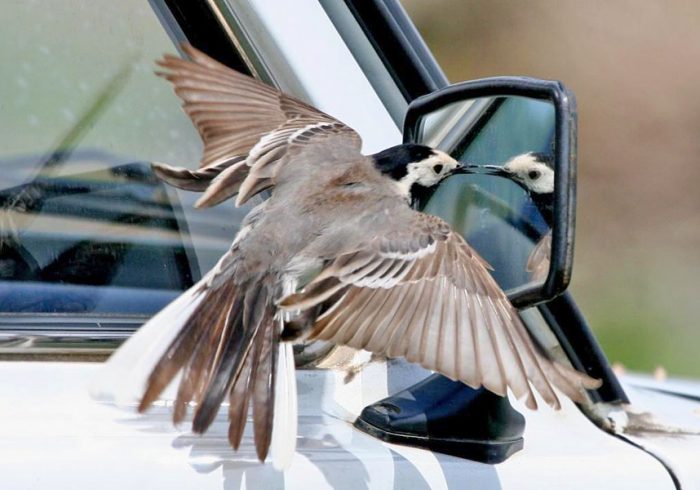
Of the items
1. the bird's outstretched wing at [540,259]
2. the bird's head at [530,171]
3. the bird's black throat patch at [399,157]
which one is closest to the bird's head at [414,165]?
the bird's black throat patch at [399,157]

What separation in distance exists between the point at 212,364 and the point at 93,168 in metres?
0.60

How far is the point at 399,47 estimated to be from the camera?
8.61 feet

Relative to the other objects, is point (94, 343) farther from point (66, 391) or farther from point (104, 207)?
point (104, 207)

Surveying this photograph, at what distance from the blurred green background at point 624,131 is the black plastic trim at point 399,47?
7206 millimetres

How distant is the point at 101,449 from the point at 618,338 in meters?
8.43

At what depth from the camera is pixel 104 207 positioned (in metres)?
2.44

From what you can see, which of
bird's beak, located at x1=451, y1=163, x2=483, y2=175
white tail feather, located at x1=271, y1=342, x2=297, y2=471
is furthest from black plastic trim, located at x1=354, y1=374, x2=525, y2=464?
bird's beak, located at x1=451, y1=163, x2=483, y2=175

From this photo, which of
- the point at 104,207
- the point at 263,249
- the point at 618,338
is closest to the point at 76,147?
the point at 104,207

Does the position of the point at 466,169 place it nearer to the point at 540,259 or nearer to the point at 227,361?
the point at 540,259

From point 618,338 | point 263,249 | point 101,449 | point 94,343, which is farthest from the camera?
point 618,338

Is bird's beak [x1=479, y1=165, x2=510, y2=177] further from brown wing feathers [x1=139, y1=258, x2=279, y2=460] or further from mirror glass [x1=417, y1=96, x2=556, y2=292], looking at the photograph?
brown wing feathers [x1=139, y1=258, x2=279, y2=460]

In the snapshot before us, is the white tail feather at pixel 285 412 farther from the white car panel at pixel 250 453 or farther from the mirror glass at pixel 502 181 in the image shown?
the mirror glass at pixel 502 181

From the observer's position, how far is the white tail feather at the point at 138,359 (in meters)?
1.92

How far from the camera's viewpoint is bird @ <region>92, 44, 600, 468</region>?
200 cm
